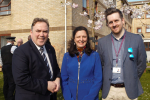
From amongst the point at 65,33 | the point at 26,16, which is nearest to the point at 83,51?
the point at 65,33

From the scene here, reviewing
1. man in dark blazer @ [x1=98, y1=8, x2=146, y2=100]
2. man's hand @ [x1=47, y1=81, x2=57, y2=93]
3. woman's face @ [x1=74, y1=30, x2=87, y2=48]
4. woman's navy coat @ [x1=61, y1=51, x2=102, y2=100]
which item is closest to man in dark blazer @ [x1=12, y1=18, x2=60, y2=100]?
man's hand @ [x1=47, y1=81, x2=57, y2=93]

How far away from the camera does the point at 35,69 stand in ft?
8.46

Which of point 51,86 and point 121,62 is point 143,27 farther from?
point 51,86

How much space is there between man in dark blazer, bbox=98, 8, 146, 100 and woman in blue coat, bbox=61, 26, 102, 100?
0.63 feet

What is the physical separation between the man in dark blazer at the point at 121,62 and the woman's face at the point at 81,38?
0.45 metres

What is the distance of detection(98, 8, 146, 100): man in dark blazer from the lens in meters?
2.95

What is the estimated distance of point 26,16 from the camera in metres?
14.1

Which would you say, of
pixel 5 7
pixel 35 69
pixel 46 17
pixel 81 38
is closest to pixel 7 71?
pixel 35 69

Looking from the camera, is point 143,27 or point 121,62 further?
point 143,27

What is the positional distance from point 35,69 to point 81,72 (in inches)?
33.1

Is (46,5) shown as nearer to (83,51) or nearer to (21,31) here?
(21,31)

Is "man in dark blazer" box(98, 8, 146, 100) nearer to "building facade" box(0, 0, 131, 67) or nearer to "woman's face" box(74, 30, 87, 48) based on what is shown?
"woman's face" box(74, 30, 87, 48)

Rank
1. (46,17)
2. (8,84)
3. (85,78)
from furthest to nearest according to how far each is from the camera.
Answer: (46,17) → (8,84) → (85,78)

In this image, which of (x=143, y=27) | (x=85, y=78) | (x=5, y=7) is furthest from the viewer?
(x=143, y=27)
